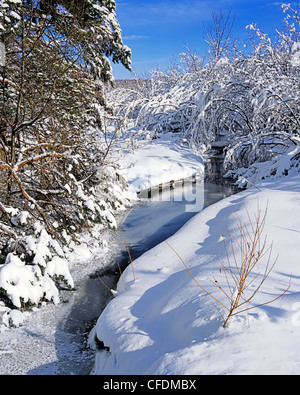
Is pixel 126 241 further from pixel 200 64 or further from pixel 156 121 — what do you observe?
pixel 200 64

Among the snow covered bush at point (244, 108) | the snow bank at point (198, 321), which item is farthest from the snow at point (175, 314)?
the snow covered bush at point (244, 108)

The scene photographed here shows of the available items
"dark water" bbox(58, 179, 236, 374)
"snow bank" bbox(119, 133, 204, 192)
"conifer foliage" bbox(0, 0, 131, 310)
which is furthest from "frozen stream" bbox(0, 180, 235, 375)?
"snow bank" bbox(119, 133, 204, 192)

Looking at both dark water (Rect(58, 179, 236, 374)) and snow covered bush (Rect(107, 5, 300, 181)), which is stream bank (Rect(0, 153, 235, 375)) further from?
snow covered bush (Rect(107, 5, 300, 181))

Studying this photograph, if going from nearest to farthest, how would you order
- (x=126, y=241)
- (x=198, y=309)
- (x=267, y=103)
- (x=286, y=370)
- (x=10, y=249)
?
(x=286, y=370)
(x=198, y=309)
(x=10, y=249)
(x=126, y=241)
(x=267, y=103)

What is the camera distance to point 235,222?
5203 millimetres

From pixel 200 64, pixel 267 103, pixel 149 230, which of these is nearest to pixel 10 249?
pixel 149 230

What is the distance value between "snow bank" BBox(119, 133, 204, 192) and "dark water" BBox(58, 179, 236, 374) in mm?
371

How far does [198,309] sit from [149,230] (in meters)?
4.17

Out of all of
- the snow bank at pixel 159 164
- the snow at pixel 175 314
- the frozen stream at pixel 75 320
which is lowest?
the frozen stream at pixel 75 320

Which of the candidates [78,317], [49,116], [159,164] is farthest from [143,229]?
[159,164]

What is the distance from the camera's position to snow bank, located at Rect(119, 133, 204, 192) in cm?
1039

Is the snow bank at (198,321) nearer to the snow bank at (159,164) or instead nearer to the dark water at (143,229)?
the dark water at (143,229)

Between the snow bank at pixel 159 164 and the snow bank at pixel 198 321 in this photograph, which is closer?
the snow bank at pixel 198 321

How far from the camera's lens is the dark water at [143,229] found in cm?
400
